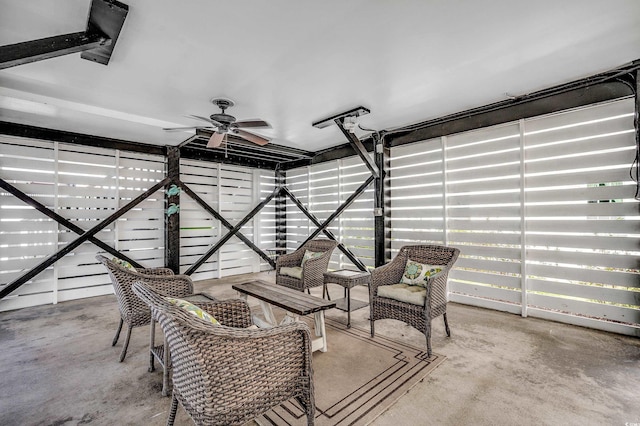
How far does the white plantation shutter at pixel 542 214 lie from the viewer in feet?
10.5

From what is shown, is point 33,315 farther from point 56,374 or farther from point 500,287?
point 500,287

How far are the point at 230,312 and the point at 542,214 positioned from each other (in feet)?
12.7

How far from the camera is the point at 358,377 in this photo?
2.39 m

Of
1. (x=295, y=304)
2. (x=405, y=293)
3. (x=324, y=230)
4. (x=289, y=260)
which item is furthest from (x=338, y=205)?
(x=295, y=304)

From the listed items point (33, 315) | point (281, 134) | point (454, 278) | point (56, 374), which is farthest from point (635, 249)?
point (33, 315)

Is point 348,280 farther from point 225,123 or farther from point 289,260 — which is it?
point 225,123

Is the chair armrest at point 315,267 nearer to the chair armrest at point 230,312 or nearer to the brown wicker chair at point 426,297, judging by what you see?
the brown wicker chair at point 426,297

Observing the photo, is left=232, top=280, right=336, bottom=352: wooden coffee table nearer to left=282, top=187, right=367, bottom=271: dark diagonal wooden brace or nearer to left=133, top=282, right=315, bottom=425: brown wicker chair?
left=133, top=282, right=315, bottom=425: brown wicker chair

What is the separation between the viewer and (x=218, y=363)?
1394 millimetres

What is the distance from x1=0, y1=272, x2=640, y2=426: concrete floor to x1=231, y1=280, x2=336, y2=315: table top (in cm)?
94

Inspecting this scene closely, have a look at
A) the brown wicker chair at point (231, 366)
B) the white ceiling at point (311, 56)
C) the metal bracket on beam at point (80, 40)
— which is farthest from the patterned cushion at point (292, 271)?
the metal bracket on beam at point (80, 40)

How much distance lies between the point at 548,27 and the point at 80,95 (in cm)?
485

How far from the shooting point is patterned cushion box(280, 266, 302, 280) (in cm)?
432

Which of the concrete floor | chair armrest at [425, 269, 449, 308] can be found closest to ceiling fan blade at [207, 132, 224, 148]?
the concrete floor
